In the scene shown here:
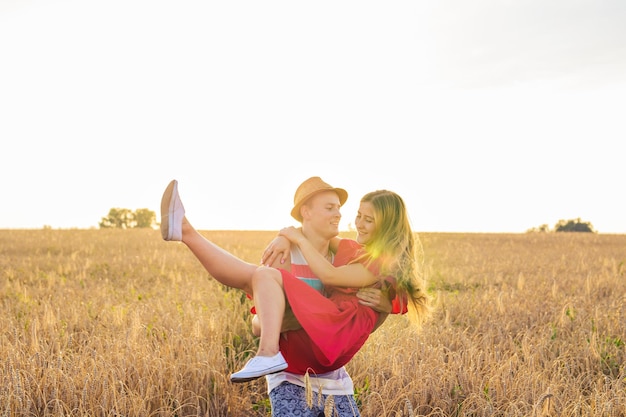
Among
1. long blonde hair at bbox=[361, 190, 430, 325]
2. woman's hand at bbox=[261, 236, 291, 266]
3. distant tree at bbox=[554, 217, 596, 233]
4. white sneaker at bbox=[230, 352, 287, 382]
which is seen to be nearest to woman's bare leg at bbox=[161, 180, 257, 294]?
woman's hand at bbox=[261, 236, 291, 266]

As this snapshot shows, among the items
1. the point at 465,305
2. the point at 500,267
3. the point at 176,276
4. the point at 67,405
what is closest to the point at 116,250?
the point at 176,276

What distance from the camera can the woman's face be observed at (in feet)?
13.0

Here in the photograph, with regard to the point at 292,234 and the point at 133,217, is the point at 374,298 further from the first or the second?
the point at 133,217

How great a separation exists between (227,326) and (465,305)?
12.4ft

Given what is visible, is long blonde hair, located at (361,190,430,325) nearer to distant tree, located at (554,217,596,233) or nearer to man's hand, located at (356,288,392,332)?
man's hand, located at (356,288,392,332)

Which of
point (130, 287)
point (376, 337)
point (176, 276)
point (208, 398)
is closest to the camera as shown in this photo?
point (208, 398)

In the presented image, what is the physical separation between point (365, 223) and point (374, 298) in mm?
531

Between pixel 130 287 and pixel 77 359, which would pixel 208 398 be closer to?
pixel 77 359

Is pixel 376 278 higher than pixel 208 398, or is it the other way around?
pixel 376 278

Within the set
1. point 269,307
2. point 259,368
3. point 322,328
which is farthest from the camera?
point 322,328

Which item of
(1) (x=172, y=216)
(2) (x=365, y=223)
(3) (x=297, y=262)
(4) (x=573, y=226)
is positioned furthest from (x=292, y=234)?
(4) (x=573, y=226)

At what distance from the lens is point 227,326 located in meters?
6.08

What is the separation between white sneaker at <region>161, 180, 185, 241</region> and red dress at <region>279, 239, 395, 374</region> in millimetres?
785

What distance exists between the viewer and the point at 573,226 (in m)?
55.7
